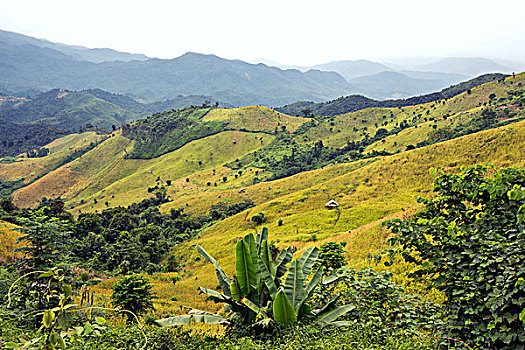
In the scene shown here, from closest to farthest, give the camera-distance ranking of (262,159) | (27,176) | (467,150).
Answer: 1. (467,150)
2. (262,159)
3. (27,176)

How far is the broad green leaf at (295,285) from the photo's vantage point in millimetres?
5691

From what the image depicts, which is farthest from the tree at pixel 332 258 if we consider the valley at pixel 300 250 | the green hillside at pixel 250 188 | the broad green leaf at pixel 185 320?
the broad green leaf at pixel 185 320

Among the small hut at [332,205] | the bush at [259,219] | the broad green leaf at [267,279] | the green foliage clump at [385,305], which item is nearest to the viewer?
the green foliage clump at [385,305]

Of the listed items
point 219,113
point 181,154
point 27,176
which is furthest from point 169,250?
point 27,176

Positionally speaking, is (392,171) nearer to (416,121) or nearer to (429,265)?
(429,265)

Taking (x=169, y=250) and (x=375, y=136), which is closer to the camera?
(x=169, y=250)

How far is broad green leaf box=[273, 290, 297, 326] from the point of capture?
5.12m

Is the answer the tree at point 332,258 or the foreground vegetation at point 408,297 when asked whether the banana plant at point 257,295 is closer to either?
the foreground vegetation at point 408,297

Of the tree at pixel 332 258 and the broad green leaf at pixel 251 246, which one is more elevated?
the broad green leaf at pixel 251 246

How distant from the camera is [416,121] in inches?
4491

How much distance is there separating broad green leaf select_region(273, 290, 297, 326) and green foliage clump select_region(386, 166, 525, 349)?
7.71 ft

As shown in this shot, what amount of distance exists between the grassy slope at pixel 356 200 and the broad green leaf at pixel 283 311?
16.8 m

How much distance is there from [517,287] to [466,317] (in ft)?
3.28

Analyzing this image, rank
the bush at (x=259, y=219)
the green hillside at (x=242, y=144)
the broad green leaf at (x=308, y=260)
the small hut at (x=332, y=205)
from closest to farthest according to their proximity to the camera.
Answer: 1. the broad green leaf at (x=308, y=260)
2. the small hut at (x=332, y=205)
3. the bush at (x=259, y=219)
4. the green hillside at (x=242, y=144)
